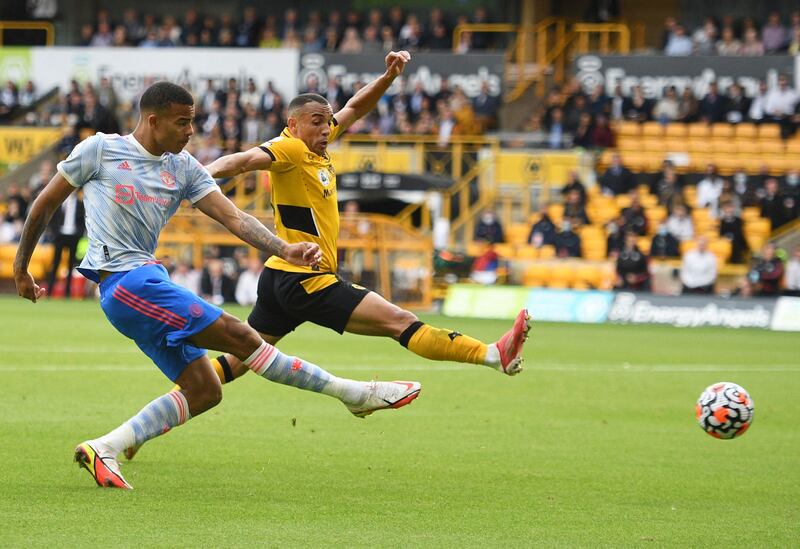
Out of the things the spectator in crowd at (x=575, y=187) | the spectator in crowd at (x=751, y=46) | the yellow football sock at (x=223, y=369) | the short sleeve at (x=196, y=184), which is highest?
the spectator in crowd at (x=751, y=46)

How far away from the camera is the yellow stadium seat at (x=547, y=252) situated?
1115 inches

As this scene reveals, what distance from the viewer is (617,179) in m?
29.6

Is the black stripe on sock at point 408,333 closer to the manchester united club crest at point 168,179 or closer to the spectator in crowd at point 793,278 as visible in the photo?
the manchester united club crest at point 168,179

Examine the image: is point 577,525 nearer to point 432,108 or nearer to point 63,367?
point 63,367

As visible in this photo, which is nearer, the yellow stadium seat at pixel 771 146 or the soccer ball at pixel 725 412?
the soccer ball at pixel 725 412

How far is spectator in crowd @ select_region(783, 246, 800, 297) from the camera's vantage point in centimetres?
2566

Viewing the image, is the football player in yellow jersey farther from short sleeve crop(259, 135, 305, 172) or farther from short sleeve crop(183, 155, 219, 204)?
short sleeve crop(183, 155, 219, 204)

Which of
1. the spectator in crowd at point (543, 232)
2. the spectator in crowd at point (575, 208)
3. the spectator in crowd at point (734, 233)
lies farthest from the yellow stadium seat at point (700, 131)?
the spectator in crowd at point (543, 232)

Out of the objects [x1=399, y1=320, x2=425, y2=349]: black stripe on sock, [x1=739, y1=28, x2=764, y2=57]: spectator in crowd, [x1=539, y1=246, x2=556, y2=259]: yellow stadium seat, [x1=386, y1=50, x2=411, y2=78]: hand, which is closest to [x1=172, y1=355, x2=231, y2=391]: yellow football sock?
[x1=399, y1=320, x2=425, y2=349]: black stripe on sock

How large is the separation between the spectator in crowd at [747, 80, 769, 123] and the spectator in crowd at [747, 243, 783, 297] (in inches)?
235

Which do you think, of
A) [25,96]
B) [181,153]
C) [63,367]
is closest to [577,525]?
[181,153]

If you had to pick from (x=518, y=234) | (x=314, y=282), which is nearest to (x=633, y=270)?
(x=518, y=234)

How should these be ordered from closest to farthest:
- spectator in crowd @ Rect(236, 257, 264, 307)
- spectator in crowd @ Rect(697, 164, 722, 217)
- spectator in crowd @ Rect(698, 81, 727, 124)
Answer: spectator in crowd @ Rect(236, 257, 264, 307)
spectator in crowd @ Rect(697, 164, 722, 217)
spectator in crowd @ Rect(698, 81, 727, 124)

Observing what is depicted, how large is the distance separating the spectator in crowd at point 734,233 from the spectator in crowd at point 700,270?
1.41 m
